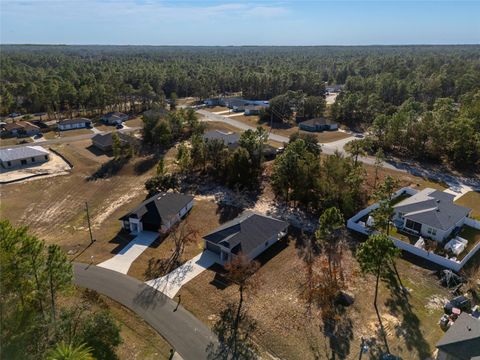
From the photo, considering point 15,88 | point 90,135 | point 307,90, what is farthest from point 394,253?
point 15,88

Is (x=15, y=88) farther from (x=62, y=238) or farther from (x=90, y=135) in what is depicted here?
(x=62, y=238)

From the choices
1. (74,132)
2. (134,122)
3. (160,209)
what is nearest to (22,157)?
(74,132)

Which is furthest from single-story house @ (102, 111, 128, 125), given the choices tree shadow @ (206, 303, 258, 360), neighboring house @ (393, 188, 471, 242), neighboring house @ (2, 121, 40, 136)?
tree shadow @ (206, 303, 258, 360)

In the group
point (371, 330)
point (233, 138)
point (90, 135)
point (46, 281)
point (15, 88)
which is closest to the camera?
point (46, 281)

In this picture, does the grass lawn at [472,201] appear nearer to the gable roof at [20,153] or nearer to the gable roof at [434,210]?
the gable roof at [434,210]

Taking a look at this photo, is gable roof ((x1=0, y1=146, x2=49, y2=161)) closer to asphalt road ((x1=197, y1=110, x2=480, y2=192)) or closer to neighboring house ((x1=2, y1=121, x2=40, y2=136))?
neighboring house ((x1=2, y1=121, x2=40, y2=136))

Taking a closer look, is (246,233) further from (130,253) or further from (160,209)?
(130,253)
